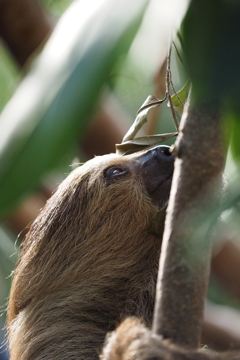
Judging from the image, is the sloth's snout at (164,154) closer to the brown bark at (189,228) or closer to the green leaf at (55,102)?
the brown bark at (189,228)

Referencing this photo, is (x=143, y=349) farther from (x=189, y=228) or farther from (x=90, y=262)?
(x=90, y=262)

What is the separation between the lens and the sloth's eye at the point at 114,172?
2363 mm

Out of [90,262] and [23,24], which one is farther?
[23,24]

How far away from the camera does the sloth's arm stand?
1093 millimetres

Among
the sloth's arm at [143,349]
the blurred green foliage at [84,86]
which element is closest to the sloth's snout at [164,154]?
the sloth's arm at [143,349]

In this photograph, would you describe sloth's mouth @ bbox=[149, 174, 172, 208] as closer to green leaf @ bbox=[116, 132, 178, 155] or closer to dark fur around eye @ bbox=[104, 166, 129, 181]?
dark fur around eye @ bbox=[104, 166, 129, 181]

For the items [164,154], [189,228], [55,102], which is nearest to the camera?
[55,102]

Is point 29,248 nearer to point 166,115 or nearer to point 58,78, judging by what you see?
point 166,115

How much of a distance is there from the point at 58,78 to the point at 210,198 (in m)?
0.38

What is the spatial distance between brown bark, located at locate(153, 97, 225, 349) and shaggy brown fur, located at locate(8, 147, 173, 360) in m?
1.18

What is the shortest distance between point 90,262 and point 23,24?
→ 5.28 feet

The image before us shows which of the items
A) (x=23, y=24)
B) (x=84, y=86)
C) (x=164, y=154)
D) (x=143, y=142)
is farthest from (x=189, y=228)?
(x=23, y=24)

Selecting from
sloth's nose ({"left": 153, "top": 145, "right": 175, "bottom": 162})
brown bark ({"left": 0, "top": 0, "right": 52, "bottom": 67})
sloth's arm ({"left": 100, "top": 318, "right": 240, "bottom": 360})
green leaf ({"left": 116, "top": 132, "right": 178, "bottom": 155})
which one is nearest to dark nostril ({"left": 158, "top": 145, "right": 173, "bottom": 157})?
sloth's nose ({"left": 153, "top": 145, "right": 175, "bottom": 162})

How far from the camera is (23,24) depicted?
118 inches
